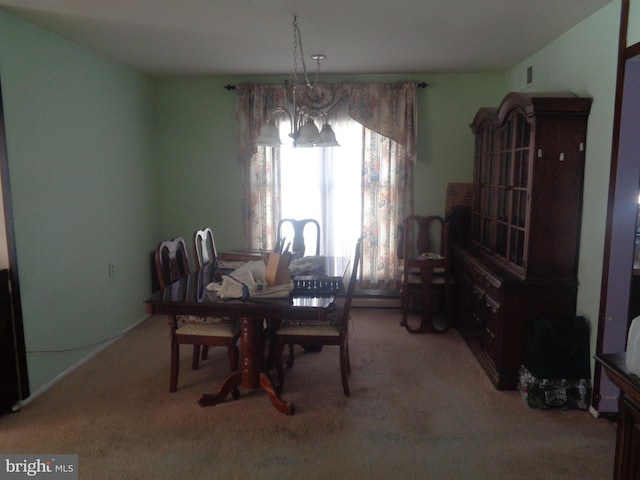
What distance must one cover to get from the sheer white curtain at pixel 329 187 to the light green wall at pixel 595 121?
6.79ft

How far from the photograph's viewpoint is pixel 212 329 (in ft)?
9.95

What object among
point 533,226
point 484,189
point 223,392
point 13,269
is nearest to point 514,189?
point 533,226

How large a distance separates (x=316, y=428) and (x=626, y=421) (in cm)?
156

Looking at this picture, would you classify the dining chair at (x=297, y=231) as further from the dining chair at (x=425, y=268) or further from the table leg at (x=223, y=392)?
the table leg at (x=223, y=392)

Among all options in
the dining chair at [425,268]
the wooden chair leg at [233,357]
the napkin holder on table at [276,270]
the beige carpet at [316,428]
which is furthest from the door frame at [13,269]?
the dining chair at [425,268]

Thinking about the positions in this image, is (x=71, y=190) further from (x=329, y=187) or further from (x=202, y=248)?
(x=329, y=187)

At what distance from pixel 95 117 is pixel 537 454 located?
371 cm

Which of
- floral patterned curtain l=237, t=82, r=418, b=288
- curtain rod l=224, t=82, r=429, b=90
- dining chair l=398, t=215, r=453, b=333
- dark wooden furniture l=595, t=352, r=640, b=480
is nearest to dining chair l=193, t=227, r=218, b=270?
floral patterned curtain l=237, t=82, r=418, b=288

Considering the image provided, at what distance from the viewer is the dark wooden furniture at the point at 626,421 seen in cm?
146

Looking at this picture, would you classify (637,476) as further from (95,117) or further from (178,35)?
(95,117)

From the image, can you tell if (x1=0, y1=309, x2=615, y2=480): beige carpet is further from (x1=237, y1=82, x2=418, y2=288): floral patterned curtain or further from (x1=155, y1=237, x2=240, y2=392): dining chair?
(x1=237, y1=82, x2=418, y2=288): floral patterned curtain

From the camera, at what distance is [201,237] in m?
3.81

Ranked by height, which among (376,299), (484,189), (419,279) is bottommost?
(376,299)

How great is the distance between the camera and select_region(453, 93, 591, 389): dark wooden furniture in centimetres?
286
